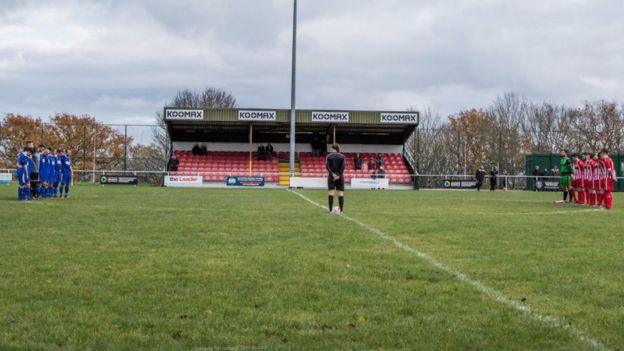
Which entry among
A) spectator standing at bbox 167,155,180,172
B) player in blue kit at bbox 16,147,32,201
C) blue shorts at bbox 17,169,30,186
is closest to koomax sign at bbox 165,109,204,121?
spectator standing at bbox 167,155,180,172

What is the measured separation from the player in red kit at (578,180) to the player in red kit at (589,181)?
10.6 inches

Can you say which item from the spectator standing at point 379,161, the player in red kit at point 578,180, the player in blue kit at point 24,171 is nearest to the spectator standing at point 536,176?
the spectator standing at point 379,161

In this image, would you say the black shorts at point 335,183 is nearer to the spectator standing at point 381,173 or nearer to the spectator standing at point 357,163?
the spectator standing at point 381,173

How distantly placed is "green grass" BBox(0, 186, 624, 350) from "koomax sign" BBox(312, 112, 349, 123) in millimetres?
34175

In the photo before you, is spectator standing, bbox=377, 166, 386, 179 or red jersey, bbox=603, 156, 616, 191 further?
spectator standing, bbox=377, 166, 386, 179

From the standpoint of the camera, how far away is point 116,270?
7.82 metres

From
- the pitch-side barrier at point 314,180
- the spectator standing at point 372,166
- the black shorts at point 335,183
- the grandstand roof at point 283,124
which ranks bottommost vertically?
the pitch-side barrier at point 314,180

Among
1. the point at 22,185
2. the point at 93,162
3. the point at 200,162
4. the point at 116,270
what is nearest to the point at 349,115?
the point at 200,162

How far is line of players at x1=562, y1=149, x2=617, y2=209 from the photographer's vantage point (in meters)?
21.2

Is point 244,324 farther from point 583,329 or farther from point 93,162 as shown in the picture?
point 93,162

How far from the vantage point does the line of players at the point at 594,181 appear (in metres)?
21.2

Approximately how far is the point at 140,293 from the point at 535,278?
Result: 4.38 m

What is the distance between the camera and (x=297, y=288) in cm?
686

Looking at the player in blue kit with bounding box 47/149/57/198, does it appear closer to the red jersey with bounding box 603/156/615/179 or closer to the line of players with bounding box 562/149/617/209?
the line of players with bounding box 562/149/617/209
